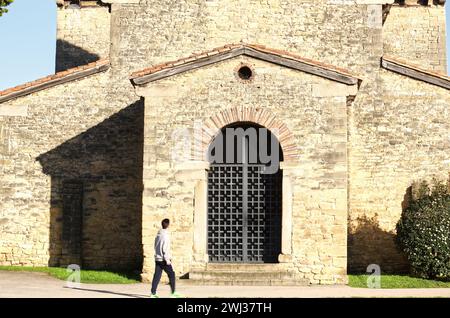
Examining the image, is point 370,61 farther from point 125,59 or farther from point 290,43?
point 125,59

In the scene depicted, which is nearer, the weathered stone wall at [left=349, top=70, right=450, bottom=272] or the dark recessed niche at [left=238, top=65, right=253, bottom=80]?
the dark recessed niche at [left=238, top=65, right=253, bottom=80]

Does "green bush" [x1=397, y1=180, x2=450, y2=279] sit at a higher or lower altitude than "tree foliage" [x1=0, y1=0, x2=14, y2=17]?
lower

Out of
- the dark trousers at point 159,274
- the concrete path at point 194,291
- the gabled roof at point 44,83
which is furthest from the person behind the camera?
the gabled roof at point 44,83

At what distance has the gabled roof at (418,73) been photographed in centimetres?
1903

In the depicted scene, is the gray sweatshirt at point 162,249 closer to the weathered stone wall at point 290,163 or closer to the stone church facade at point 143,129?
the weathered stone wall at point 290,163

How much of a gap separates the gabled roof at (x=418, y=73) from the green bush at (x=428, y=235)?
10.4 feet

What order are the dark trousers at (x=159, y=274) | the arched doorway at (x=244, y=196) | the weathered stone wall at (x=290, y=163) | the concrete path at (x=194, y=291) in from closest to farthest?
the dark trousers at (x=159, y=274) < the concrete path at (x=194, y=291) < the weathered stone wall at (x=290, y=163) < the arched doorway at (x=244, y=196)

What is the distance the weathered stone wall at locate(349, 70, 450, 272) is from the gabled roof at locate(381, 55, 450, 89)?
15 cm

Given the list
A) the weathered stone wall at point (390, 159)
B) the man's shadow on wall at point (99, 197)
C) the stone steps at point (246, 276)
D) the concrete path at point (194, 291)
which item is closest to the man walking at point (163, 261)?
the concrete path at point (194, 291)

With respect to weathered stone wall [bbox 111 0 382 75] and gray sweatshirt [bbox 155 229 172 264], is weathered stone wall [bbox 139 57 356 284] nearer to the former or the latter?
gray sweatshirt [bbox 155 229 172 264]

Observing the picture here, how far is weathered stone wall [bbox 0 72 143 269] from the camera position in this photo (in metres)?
19.6

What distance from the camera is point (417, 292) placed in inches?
579

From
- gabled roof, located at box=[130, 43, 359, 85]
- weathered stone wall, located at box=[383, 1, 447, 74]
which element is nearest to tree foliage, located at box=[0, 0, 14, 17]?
gabled roof, located at box=[130, 43, 359, 85]
